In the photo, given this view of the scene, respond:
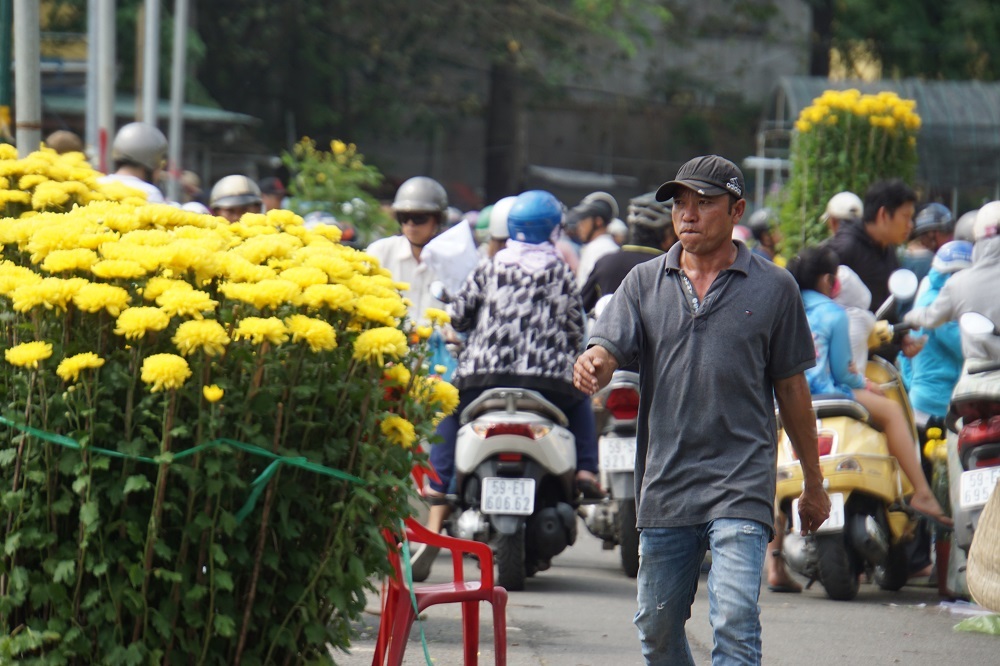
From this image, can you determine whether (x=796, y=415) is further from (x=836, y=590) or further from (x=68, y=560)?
(x=836, y=590)

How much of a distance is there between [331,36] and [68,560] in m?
29.9

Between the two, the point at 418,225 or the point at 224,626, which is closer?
the point at 224,626

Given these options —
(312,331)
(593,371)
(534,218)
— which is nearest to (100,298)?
(312,331)

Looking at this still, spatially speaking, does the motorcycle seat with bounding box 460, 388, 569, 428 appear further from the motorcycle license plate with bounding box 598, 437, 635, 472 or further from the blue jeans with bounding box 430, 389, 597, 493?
the motorcycle license plate with bounding box 598, 437, 635, 472

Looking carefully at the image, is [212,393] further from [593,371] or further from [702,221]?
[702,221]

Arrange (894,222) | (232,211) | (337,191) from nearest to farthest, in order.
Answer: (894,222), (232,211), (337,191)

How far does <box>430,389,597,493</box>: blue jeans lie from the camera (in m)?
7.85

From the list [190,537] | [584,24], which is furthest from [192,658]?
[584,24]

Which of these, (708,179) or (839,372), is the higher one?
(708,179)

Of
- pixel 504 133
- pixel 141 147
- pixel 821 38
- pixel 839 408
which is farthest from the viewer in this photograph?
pixel 821 38

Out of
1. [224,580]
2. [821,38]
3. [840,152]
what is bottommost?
[224,580]

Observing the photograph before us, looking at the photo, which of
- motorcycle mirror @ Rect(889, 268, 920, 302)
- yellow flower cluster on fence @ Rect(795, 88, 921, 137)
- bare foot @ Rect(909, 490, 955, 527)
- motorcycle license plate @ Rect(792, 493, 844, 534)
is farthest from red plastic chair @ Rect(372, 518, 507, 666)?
yellow flower cluster on fence @ Rect(795, 88, 921, 137)

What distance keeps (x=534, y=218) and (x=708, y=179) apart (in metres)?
3.29

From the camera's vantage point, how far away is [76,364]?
12.1ft
